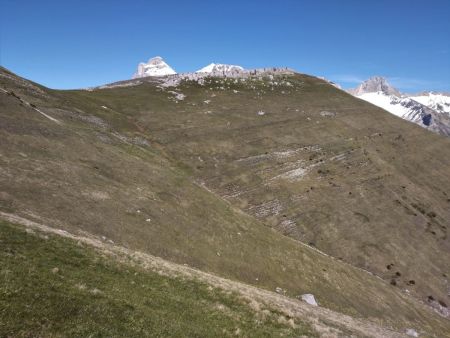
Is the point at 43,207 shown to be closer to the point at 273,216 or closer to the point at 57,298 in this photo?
the point at 57,298

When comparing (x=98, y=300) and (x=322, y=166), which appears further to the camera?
(x=322, y=166)

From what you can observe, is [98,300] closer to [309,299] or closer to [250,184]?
[309,299]

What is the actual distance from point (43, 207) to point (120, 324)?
26.5 m

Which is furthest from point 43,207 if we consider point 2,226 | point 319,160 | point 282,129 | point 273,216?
point 282,129

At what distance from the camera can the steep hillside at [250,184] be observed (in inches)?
1934

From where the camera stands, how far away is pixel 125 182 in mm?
57500

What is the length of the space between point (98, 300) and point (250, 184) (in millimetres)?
75247

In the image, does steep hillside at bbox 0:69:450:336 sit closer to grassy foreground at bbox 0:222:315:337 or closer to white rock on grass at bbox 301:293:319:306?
white rock on grass at bbox 301:293:319:306

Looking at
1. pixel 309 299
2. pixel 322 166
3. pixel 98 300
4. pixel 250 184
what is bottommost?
pixel 309 299

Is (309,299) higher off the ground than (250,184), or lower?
lower

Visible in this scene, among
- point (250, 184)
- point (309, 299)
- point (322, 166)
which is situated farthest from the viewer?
point (322, 166)

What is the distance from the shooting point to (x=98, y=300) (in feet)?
64.1

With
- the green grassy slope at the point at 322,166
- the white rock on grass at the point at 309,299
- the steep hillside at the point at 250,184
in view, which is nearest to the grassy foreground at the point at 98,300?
the steep hillside at the point at 250,184

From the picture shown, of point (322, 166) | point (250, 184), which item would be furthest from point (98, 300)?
point (322, 166)
